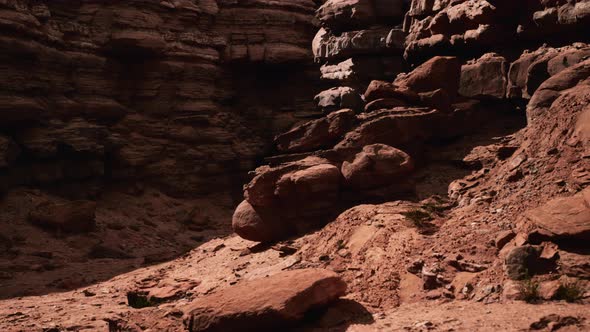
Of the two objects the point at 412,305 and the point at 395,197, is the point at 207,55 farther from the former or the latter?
the point at 412,305

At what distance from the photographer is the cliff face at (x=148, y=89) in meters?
23.3

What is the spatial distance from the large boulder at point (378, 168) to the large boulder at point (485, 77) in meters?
3.17

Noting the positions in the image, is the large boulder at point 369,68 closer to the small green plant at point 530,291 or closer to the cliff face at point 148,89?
the cliff face at point 148,89

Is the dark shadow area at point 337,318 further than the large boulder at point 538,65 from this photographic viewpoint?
No

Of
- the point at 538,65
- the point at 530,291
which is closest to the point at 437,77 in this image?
the point at 538,65

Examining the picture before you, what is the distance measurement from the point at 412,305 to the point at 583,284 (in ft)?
8.45

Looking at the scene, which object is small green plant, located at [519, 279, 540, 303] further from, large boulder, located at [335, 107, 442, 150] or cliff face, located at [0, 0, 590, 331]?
large boulder, located at [335, 107, 442, 150]

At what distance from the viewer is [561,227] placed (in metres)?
8.90

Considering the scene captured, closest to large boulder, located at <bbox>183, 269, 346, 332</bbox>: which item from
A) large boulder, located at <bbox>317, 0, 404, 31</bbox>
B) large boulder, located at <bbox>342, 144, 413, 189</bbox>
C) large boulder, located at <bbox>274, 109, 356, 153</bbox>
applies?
large boulder, located at <bbox>342, 144, 413, 189</bbox>

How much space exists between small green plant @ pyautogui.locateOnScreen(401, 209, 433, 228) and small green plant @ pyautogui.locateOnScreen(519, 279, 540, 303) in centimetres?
338

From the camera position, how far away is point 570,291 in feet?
26.7

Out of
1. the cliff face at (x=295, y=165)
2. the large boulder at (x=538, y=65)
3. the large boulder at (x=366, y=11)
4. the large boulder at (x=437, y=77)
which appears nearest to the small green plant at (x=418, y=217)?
the cliff face at (x=295, y=165)

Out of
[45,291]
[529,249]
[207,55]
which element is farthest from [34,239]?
[529,249]

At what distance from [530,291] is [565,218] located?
1.39m
